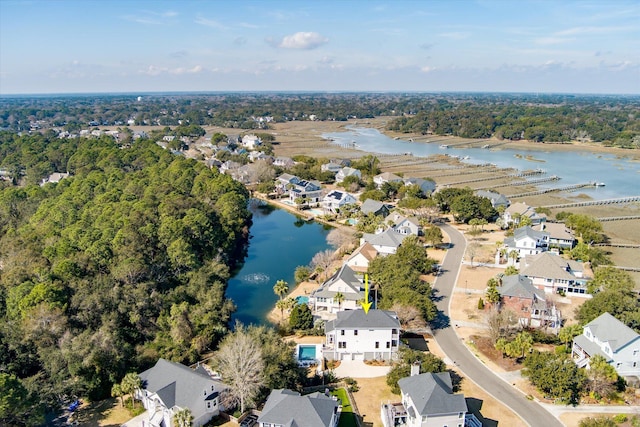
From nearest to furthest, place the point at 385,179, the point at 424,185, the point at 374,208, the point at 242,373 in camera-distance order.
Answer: the point at 242,373
the point at 374,208
the point at 424,185
the point at 385,179

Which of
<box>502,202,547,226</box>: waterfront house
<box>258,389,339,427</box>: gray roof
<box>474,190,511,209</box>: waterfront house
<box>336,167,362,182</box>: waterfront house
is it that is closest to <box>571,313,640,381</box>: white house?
<box>258,389,339,427</box>: gray roof

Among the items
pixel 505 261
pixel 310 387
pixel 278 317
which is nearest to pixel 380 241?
pixel 505 261

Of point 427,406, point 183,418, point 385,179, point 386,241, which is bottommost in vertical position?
point 183,418

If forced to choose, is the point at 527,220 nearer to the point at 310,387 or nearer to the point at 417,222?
the point at 417,222

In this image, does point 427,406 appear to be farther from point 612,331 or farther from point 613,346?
point 612,331

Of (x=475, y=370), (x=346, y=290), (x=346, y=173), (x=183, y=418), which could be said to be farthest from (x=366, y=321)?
(x=346, y=173)

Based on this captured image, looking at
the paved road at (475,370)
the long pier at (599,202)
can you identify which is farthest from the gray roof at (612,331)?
the long pier at (599,202)

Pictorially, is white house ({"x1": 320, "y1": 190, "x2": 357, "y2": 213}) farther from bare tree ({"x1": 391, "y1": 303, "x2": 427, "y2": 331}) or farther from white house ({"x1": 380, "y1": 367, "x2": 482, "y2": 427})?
white house ({"x1": 380, "y1": 367, "x2": 482, "y2": 427})
